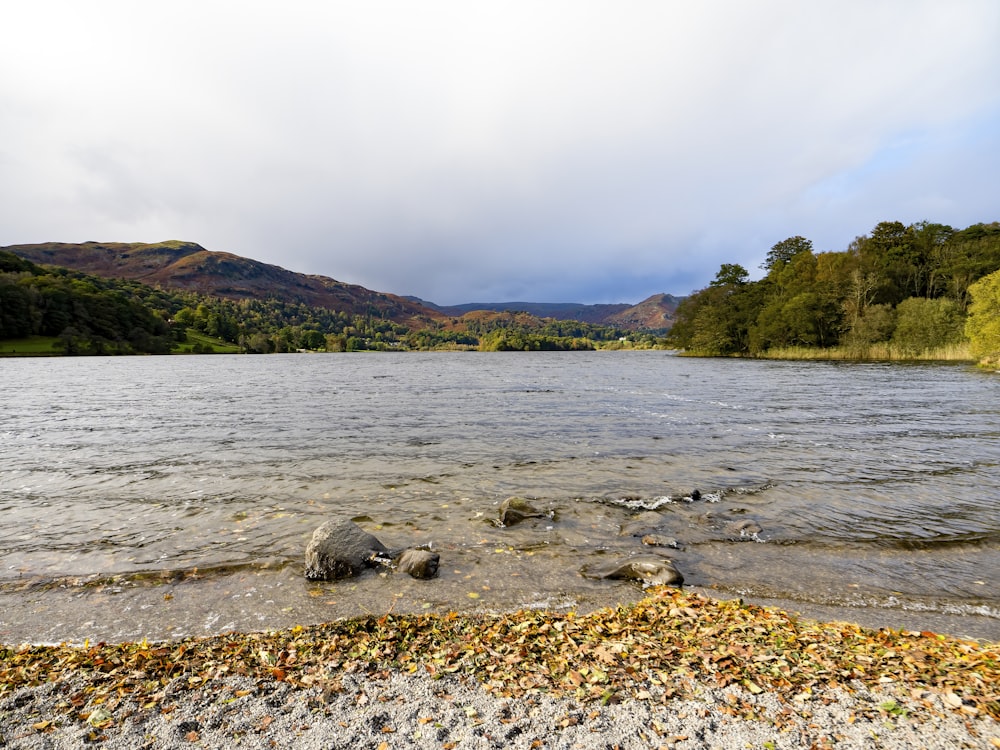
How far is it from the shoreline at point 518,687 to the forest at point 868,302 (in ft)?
258

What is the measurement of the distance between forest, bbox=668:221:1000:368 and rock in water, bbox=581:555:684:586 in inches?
3033

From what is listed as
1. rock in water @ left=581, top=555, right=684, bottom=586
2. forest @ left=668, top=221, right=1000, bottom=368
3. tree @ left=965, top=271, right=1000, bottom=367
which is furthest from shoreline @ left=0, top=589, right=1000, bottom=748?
forest @ left=668, top=221, right=1000, bottom=368

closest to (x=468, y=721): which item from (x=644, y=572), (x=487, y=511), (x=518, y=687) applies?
(x=518, y=687)

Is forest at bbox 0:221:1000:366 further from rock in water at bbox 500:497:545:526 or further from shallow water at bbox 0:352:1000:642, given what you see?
rock in water at bbox 500:497:545:526

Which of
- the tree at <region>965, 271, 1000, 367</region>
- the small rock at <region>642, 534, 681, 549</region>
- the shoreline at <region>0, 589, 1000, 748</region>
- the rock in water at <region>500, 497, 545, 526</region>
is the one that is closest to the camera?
the shoreline at <region>0, 589, 1000, 748</region>

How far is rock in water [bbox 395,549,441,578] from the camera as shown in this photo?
10.0 metres

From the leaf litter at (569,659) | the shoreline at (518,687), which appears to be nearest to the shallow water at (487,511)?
the leaf litter at (569,659)

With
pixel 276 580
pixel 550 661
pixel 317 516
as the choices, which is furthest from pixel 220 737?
pixel 317 516

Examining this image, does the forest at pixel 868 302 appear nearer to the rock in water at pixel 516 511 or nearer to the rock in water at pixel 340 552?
the rock in water at pixel 516 511

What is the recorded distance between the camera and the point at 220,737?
510cm

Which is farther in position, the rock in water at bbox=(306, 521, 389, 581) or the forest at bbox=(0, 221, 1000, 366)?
the forest at bbox=(0, 221, 1000, 366)

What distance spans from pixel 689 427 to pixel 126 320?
201270mm

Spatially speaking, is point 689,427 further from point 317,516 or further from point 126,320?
point 126,320

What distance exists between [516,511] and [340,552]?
5.09 meters
